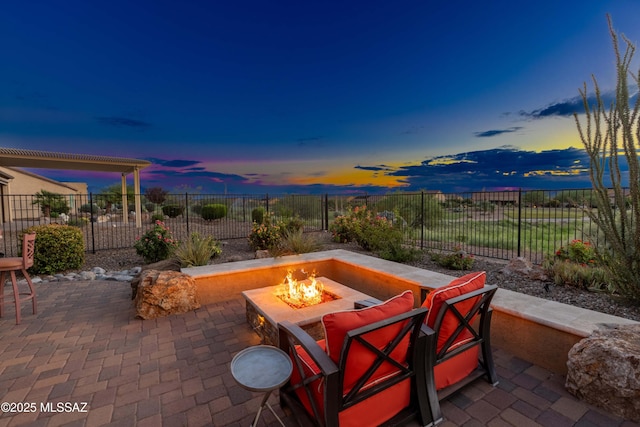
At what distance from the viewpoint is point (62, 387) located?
2.21 meters

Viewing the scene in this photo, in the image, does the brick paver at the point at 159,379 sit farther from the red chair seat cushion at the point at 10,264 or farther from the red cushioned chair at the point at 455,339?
the red chair seat cushion at the point at 10,264

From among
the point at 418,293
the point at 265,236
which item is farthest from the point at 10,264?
the point at 418,293

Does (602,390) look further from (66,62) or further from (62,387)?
(66,62)

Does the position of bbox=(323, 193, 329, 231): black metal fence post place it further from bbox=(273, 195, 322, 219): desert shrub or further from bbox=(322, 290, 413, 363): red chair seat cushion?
bbox=(322, 290, 413, 363): red chair seat cushion

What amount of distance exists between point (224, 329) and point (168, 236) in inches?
166

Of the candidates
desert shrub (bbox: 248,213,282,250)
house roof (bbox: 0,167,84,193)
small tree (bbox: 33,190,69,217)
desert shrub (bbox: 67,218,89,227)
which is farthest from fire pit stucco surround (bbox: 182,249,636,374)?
house roof (bbox: 0,167,84,193)

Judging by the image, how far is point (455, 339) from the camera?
1.96 meters

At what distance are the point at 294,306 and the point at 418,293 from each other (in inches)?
65.5

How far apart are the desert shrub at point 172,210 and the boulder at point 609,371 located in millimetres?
15979

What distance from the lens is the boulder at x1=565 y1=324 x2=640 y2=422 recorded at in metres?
1.72

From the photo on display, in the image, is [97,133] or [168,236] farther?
[97,133]

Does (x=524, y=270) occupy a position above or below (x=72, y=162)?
below

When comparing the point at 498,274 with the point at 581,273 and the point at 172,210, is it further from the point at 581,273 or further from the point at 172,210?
the point at 172,210

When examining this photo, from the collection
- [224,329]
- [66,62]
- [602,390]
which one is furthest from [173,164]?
[602,390]
